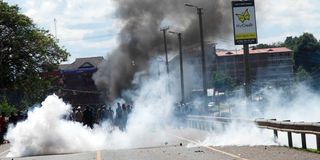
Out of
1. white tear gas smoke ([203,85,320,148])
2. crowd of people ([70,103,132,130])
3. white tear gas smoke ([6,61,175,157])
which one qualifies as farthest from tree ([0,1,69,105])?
white tear gas smoke ([6,61,175,157])

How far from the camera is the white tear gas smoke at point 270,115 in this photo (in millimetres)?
23000

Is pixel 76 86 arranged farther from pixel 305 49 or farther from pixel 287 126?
pixel 287 126

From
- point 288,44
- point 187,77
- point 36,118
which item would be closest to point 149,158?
point 36,118

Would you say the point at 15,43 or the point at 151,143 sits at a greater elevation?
the point at 15,43

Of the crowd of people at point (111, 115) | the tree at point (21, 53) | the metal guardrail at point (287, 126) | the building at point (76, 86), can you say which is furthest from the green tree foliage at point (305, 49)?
the metal guardrail at point (287, 126)

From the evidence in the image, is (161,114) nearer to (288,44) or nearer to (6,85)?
(6,85)

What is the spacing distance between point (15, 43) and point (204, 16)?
68.8 ft

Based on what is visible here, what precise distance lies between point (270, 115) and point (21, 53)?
34.4 m

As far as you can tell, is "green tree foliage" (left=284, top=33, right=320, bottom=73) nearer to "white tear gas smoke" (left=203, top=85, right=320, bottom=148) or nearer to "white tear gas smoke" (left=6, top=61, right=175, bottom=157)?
"white tear gas smoke" (left=203, top=85, right=320, bottom=148)

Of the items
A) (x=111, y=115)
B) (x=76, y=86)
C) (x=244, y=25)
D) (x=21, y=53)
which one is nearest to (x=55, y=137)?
(x=111, y=115)

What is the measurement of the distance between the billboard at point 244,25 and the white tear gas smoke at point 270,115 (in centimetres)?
319

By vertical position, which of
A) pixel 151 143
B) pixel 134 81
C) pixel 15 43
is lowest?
pixel 151 143

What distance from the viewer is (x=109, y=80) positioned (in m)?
67.8

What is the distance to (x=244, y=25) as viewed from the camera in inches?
1368
